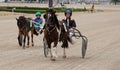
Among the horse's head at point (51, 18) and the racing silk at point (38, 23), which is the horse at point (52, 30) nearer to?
the horse's head at point (51, 18)

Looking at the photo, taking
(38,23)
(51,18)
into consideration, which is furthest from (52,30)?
(38,23)

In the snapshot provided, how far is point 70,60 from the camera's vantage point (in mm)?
13453

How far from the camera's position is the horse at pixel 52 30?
12898 mm

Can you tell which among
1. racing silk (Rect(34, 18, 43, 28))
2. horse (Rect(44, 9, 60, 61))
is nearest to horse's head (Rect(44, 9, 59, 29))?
horse (Rect(44, 9, 60, 61))

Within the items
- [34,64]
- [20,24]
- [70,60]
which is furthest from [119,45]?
[34,64]

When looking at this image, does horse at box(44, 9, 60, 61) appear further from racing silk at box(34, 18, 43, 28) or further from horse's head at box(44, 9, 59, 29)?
racing silk at box(34, 18, 43, 28)

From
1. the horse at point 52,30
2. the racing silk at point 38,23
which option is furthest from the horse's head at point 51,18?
the racing silk at point 38,23

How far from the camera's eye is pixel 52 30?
1295 centimetres

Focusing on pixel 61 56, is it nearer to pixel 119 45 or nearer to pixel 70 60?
pixel 70 60

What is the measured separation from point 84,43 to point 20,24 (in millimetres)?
3825

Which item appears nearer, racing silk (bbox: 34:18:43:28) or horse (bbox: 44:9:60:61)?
horse (bbox: 44:9:60:61)

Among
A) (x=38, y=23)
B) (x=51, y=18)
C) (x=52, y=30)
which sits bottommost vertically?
(x=38, y=23)

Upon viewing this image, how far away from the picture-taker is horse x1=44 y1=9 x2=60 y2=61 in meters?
12.9

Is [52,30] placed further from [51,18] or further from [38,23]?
[38,23]
